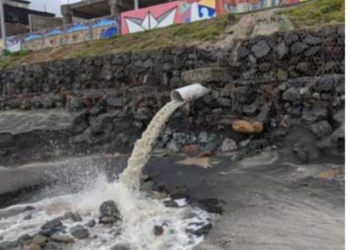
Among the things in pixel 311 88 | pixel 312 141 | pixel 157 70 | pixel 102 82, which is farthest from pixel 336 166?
pixel 102 82

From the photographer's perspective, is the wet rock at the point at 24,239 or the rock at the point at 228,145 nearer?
the wet rock at the point at 24,239

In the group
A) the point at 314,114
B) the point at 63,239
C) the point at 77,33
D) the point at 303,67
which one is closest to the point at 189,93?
the point at 303,67

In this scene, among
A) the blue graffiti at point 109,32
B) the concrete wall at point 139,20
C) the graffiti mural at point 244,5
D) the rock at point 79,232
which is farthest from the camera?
the blue graffiti at point 109,32

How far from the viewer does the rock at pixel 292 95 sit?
30.3ft

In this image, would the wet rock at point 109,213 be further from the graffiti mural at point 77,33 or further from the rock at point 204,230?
the graffiti mural at point 77,33

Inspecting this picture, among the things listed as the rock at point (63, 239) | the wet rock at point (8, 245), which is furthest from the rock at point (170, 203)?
the wet rock at point (8, 245)

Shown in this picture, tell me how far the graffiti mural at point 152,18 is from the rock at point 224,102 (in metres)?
10.0

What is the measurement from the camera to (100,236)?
599 cm

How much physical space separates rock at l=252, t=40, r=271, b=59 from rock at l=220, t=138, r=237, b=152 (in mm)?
2462

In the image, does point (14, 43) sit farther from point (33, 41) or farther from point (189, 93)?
point (189, 93)

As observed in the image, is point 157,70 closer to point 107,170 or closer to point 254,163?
point 107,170

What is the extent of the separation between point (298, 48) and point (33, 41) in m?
20.2

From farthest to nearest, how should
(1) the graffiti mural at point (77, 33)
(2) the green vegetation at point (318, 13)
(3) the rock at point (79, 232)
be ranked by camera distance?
(1) the graffiti mural at point (77, 33) → (2) the green vegetation at point (318, 13) → (3) the rock at point (79, 232)

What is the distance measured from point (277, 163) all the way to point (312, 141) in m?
0.88
